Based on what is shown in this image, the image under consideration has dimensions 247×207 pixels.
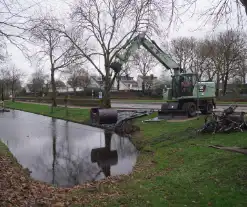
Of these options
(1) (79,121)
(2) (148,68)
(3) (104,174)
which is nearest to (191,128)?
(3) (104,174)

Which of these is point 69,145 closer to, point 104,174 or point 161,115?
point 104,174

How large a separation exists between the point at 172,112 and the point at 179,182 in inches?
496

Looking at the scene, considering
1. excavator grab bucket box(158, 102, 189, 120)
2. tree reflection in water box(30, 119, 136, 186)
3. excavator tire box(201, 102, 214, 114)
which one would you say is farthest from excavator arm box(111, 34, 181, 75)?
tree reflection in water box(30, 119, 136, 186)

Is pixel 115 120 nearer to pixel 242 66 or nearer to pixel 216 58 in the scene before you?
pixel 216 58

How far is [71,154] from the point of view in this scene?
12.1 m

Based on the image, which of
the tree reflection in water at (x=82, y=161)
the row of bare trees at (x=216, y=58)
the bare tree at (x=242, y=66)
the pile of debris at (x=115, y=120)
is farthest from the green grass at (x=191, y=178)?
the bare tree at (x=242, y=66)

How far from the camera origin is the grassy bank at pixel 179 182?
221 inches

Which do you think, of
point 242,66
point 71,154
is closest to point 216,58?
point 242,66

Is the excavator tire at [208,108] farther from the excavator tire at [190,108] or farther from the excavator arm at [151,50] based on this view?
the excavator arm at [151,50]

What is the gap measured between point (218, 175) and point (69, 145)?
8.74 m

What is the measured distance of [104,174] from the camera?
29.9ft

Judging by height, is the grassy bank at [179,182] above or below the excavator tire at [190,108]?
below

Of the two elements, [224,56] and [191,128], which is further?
[224,56]

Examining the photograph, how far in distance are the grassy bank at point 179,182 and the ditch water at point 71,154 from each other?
3.10 ft
